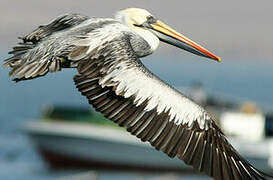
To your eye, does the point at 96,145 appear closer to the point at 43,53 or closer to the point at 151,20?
the point at 151,20

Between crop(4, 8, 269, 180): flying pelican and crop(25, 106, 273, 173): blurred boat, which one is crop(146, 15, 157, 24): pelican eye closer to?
crop(4, 8, 269, 180): flying pelican

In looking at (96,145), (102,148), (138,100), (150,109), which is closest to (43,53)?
(138,100)

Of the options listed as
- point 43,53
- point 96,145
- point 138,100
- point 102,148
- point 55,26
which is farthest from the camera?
point 102,148

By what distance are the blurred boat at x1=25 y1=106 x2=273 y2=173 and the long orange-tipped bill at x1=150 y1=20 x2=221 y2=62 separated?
16.9 m

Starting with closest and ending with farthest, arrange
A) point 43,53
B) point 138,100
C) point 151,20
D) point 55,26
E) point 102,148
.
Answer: point 138,100 < point 43,53 < point 55,26 < point 151,20 < point 102,148

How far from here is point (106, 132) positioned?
26.3m

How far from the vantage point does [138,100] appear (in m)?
7.45

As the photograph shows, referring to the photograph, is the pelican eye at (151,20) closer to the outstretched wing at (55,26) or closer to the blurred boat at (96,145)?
the outstretched wing at (55,26)

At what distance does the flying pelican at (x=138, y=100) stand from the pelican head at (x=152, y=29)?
1.01 meters

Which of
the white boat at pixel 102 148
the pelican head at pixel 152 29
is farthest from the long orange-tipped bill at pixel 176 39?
the white boat at pixel 102 148

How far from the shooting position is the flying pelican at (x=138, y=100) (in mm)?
7410

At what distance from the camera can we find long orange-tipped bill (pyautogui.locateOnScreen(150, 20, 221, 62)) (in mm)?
8508

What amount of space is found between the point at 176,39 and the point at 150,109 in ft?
4.67

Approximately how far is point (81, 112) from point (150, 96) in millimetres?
A: 20211
